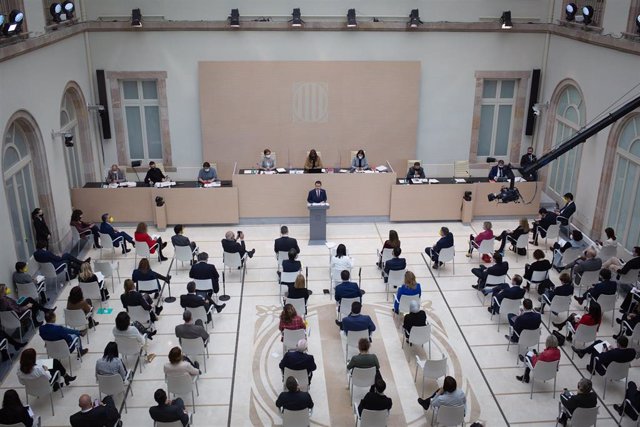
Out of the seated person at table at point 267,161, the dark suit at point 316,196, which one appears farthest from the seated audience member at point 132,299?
the seated person at table at point 267,161

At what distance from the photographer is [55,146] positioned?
1427cm

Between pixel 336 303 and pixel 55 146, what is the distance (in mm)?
7408

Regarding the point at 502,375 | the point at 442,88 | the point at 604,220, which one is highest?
the point at 442,88

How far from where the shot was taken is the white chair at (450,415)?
332 inches

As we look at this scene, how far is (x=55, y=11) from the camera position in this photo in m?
14.3

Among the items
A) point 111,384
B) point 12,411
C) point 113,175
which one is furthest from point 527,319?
point 113,175

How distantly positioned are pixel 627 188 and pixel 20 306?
12464mm

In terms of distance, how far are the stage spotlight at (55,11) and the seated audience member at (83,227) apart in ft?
14.6

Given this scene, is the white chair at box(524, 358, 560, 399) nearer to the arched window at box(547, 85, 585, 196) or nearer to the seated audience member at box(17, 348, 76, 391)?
the seated audience member at box(17, 348, 76, 391)

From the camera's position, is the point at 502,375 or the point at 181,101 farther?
the point at 181,101

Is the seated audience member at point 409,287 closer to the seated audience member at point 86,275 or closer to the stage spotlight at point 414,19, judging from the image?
the seated audience member at point 86,275

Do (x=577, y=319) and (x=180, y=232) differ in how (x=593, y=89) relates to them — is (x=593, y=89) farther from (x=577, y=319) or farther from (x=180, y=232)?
(x=180, y=232)

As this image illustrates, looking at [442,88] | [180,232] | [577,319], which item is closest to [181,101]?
[180,232]

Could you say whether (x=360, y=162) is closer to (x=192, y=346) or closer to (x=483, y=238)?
(x=483, y=238)
